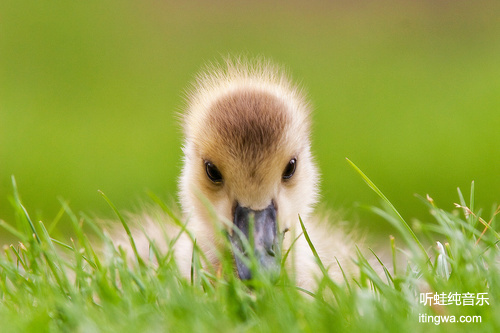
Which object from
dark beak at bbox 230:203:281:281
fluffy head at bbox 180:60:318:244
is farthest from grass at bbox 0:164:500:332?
fluffy head at bbox 180:60:318:244

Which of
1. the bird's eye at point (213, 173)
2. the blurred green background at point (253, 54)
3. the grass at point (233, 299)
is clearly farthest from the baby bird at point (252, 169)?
the blurred green background at point (253, 54)

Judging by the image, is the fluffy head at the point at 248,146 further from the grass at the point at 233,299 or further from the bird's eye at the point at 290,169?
the grass at the point at 233,299

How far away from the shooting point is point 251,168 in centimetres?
218

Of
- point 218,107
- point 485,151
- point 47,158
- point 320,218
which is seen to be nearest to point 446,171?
point 485,151

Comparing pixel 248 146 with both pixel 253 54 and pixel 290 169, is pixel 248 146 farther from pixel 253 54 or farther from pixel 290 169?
pixel 253 54

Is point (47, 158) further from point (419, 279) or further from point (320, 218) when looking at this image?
point (419, 279)

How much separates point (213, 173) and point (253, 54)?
3.80 meters

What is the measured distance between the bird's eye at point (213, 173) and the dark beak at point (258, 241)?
0.49 feet

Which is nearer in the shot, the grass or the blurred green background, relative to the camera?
the grass

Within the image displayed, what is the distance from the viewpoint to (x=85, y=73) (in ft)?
23.9

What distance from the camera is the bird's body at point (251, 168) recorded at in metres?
2.15

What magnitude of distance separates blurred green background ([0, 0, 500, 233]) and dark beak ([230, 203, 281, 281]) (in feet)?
7.15

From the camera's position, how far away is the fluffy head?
219 cm

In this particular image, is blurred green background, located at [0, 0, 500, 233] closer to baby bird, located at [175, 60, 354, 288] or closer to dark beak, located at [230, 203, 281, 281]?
baby bird, located at [175, 60, 354, 288]
